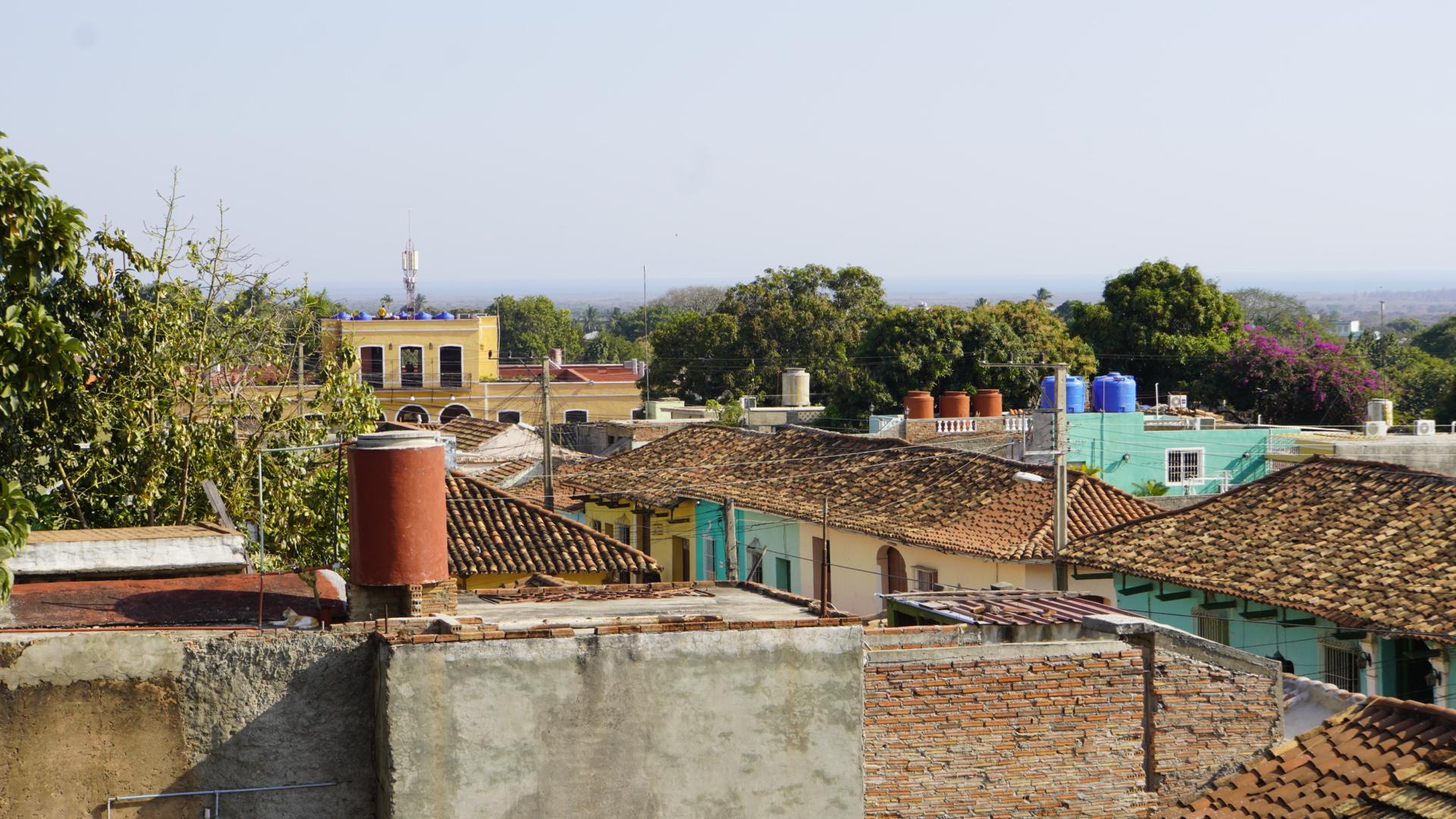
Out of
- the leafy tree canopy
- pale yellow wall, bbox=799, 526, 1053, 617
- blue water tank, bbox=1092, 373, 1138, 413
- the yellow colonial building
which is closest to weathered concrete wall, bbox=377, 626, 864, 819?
pale yellow wall, bbox=799, 526, 1053, 617

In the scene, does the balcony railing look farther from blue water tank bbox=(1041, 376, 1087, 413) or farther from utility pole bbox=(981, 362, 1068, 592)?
utility pole bbox=(981, 362, 1068, 592)

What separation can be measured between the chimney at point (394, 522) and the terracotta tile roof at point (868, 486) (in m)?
14.9

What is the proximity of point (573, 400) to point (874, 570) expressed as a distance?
130 feet

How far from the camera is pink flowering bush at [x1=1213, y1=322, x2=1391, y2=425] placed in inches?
2359

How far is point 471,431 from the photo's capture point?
46.7m

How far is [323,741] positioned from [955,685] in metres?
4.41

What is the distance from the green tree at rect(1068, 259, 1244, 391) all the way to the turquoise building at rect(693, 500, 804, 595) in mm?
34281

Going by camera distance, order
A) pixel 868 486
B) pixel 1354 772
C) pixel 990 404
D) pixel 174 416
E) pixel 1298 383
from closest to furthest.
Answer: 1. pixel 1354 772
2. pixel 174 416
3. pixel 868 486
4. pixel 990 404
5. pixel 1298 383

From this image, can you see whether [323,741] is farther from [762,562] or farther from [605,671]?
[762,562]

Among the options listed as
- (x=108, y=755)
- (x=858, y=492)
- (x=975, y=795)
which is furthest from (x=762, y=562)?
(x=108, y=755)

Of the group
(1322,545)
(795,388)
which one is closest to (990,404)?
(795,388)

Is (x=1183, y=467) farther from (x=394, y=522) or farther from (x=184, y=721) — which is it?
(x=184, y=721)

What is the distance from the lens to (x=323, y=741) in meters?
9.74

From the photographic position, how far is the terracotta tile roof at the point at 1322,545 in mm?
19062
